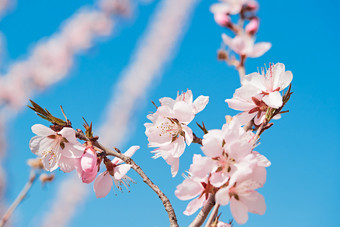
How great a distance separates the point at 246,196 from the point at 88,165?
19.5 inches

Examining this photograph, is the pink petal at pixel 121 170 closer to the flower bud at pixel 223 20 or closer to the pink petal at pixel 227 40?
the pink petal at pixel 227 40

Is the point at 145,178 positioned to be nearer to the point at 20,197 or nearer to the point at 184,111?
the point at 184,111

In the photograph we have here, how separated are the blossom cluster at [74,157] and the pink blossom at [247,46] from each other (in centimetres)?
110

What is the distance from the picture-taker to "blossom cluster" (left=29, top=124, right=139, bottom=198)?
1121mm

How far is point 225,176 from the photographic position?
93 cm

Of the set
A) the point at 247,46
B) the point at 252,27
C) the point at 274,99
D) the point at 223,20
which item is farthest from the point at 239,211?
the point at 223,20

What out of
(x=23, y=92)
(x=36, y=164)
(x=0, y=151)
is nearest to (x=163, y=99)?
(x=36, y=164)

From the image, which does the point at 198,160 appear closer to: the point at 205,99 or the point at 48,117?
the point at 205,99

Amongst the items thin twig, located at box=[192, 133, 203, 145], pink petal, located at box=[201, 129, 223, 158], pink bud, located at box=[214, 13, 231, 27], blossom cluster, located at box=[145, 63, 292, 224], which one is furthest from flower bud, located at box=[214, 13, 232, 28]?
pink petal, located at box=[201, 129, 223, 158]

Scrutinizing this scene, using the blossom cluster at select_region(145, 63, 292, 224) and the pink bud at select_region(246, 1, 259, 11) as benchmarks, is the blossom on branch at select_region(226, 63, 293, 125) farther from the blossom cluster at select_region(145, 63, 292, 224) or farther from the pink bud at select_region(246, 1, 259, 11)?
the pink bud at select_region(246, 1, 259, 11)

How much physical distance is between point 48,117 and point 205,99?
1.73ft

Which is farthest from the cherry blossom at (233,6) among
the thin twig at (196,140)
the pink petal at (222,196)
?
the pink petal at (222,196)

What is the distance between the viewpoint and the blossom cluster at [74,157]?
1.12 m

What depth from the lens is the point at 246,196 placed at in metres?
0.95
